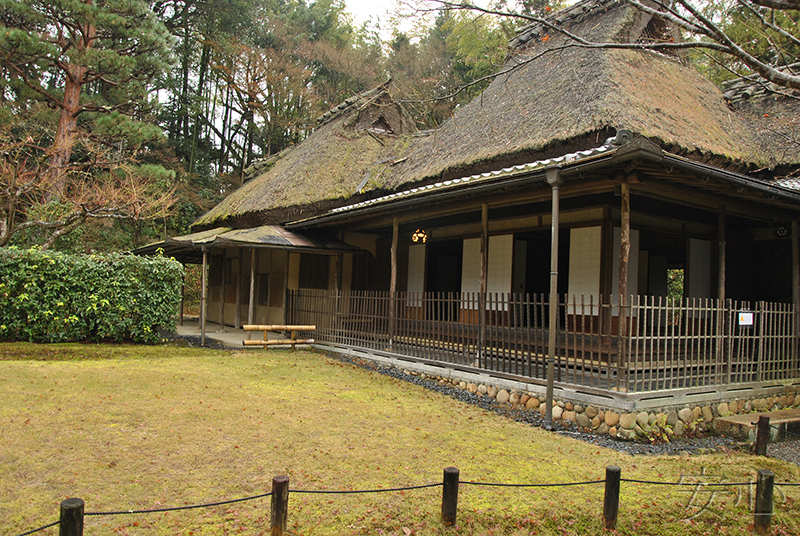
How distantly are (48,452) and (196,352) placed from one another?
19.3ft

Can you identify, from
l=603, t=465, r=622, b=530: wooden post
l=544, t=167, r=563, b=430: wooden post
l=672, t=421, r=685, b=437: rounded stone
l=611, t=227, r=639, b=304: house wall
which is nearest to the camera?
l=603, t=465, r=622, b=530: wooden post

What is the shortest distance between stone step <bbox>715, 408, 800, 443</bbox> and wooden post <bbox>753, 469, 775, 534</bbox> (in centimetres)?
281

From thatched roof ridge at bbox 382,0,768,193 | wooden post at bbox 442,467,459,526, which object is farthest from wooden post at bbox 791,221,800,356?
wooden post at bbox 442,467,459,526

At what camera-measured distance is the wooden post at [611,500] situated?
10.6 ft

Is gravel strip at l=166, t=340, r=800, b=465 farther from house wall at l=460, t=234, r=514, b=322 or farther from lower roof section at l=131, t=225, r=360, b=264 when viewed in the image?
lower roof section at l=131, t=225, r=360, b=264

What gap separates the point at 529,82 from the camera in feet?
37.8

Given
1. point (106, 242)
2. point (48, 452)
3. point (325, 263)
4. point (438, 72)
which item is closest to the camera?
point (48, 452)

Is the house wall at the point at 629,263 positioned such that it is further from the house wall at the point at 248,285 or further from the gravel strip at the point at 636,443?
the house wall at the point at 248,285

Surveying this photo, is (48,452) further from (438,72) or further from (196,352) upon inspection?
(438,72)

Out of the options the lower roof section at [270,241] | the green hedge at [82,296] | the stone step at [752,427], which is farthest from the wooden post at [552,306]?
the green hedge at [82,296]

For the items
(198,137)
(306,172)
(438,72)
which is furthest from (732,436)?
(198,137)

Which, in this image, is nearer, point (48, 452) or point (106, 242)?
point (48, 452)

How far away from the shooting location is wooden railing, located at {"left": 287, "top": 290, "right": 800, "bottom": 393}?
5.88 meters

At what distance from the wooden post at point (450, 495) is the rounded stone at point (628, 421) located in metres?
3.21
